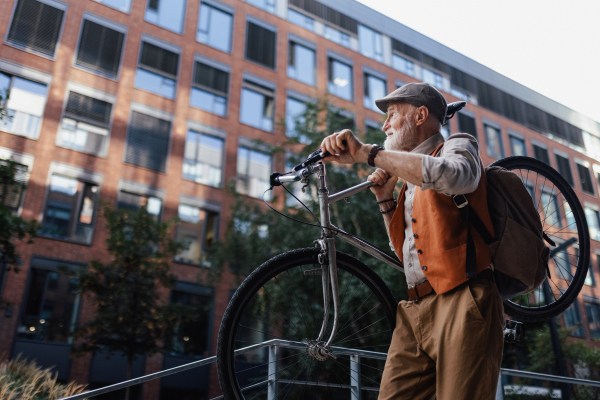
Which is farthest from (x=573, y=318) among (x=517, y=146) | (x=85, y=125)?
(x=85, y=125)

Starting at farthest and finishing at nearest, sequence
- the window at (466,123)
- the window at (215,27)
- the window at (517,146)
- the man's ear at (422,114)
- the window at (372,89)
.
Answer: the window at (517,146), the window at (466,123), the window at (372,89), the window at (215,27), the man's ear at (422,114)

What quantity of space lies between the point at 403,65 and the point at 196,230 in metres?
14.7

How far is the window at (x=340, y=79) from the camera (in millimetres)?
22344

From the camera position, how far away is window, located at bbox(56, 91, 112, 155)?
1585 centimetres

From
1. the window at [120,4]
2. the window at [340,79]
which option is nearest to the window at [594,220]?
the window at [340,79]

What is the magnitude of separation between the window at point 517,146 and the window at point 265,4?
51.1 ft

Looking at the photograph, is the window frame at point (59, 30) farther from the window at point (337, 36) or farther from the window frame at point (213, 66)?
the window at point (337, 36)

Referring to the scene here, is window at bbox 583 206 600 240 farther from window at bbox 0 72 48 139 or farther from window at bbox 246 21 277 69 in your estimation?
window at bbox 0 72 48 139

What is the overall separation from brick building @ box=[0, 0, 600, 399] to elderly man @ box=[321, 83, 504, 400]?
1182 cm

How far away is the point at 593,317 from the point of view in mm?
18438

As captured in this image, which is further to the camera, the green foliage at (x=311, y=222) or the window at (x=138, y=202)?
the window at (x=138, y=202)

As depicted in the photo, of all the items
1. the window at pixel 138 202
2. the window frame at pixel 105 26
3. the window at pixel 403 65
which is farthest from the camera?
the window at pixel 403 65

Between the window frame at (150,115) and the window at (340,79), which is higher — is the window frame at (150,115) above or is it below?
below

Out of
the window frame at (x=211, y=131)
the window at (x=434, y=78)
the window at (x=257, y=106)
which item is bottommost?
the window frame at (x=211, y=131)
